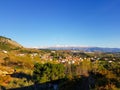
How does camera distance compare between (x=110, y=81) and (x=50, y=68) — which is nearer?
(x=110, y=81)

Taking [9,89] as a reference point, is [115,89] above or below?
above

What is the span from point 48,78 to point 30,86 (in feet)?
19.6

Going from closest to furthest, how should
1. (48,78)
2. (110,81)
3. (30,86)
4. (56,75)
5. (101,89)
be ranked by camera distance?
(101,89) → (110,81) → (30,86) → (48,78) → (56,75)

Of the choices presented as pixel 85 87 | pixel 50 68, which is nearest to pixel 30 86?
pixel 50 68

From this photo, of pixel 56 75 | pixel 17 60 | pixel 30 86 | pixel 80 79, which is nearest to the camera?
pixel 80 79

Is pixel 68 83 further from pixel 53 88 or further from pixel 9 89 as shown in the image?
pixel 9 89

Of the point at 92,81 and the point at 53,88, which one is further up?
the point at 92,81

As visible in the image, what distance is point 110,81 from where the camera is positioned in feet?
75.6

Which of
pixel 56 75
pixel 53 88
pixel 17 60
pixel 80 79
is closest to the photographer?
pixel 80 79

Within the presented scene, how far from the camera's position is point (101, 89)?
2117cm

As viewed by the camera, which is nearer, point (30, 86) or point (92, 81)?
point (92, 81)

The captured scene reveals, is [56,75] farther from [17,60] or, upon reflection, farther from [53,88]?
[17,60]

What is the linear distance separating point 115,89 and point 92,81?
3617mm

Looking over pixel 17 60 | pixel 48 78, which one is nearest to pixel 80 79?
pixel 48 78
